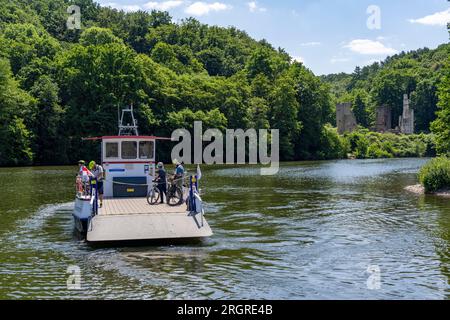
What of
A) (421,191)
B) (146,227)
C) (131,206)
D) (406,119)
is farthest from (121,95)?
(406,119)

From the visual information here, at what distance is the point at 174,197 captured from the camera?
92.3 ft

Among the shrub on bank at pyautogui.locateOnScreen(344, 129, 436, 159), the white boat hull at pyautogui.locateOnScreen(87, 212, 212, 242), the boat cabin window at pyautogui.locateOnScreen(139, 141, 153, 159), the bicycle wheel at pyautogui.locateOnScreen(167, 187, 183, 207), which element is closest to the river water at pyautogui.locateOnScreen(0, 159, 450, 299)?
the white boat hull at pyautogui.locateOnScreen(87, 212, 212, 242)

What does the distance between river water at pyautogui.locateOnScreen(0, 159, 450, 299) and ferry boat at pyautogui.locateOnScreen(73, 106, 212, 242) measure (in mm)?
689

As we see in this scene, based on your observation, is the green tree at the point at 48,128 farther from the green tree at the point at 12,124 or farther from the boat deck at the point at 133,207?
the boat deck at the point at 133,207

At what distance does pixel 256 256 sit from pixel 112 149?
11348 mm

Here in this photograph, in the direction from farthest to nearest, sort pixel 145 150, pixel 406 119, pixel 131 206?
pixel 406 119
pixel 145 150
pixel 131 206

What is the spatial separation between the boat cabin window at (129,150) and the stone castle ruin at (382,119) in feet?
497

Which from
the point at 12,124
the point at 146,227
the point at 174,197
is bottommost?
the point at 146,227

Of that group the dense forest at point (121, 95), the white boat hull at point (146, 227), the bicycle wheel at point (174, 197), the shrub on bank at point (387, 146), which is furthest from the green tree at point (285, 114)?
the white boat hull at point (146, 227)

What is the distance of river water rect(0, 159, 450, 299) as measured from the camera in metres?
17.0

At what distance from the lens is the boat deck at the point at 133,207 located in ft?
80.8

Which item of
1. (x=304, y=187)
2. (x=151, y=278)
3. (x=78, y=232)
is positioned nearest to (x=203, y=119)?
(x=304, y=187)

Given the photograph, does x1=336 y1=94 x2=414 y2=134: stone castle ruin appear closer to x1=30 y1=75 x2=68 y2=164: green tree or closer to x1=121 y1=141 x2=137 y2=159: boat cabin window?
x1=30 y1=75 x2=68 y2=164: green tree

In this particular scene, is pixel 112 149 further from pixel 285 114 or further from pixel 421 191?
pixel 285 114
